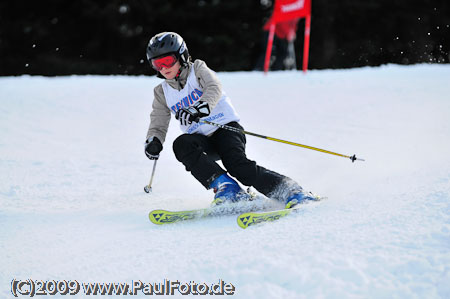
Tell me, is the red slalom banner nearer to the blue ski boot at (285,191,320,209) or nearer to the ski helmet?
the ski helmet

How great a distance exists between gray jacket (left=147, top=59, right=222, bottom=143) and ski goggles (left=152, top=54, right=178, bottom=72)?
0.39ft

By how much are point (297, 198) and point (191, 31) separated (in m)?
13.8

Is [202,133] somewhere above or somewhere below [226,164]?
above

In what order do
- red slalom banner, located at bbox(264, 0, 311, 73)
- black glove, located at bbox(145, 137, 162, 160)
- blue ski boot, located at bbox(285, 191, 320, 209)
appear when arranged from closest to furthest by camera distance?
blue ski boot, located at bbox(285, 191, 320, 209)
black glove, located at bbox(145, 137, 162, 160)
red slalom banner, located at bbox(264, 0, 311, 73)

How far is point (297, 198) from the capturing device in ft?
9.00

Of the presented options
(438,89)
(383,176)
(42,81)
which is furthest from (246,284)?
(42,81)

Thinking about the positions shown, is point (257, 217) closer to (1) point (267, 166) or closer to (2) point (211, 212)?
(2) point (211, 212)

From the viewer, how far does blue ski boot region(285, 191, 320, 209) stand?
271cm

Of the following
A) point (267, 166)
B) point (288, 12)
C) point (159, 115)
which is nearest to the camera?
point (159, 115)

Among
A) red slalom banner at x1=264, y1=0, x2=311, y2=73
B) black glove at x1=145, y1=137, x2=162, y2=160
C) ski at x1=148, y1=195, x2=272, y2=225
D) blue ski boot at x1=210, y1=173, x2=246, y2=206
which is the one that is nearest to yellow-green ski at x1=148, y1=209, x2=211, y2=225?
ski at x1=148, y1=195, x2=272, y2=225

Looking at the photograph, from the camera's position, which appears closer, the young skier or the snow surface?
the snow surface

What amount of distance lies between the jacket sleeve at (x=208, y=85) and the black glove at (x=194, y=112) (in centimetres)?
6

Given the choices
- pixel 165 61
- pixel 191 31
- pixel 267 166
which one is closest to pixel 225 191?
pixel 165 61

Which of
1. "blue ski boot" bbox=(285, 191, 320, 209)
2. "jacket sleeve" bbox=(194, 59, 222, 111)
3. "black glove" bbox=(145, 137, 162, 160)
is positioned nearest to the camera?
"blue ski boot" bbox=(285, 191, 320, 209)
